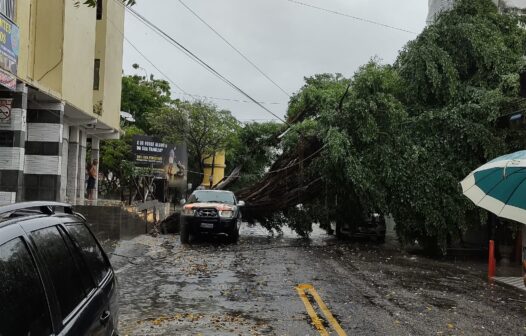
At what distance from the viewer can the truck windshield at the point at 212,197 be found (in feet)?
60.9

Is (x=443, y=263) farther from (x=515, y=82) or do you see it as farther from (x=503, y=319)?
(x=503, y=319)

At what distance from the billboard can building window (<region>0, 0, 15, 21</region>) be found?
15030 millimetres

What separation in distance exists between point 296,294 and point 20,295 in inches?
291

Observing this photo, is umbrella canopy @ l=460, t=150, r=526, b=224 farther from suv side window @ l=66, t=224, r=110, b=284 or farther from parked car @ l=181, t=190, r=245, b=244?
parked car @ l=181, t=190, r=245, b=244

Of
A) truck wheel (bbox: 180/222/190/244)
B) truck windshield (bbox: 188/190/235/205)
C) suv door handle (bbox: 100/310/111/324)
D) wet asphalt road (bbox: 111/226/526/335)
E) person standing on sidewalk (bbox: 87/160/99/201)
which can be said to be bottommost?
wet asphalt road (bbox: 111/226/526/335)

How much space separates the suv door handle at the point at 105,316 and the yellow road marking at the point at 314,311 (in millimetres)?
3839

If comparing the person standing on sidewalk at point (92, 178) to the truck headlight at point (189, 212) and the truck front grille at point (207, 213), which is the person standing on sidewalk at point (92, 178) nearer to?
the truck headlight at point (189, 212)

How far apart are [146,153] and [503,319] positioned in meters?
21.0

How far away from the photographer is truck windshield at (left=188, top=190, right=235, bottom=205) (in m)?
18.6

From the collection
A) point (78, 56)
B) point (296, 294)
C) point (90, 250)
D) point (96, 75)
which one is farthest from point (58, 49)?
point (90, 250)

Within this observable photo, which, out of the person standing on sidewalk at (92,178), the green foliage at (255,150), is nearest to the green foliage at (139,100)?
the green foliage at (255,150)

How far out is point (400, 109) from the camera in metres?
17.2

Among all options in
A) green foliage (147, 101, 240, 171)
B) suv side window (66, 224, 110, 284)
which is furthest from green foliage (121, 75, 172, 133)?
suv side window (66, 224, 110, 284)

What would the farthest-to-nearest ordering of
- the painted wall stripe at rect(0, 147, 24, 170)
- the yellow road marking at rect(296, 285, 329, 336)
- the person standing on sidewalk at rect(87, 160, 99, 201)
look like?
the person standing on sidewalk at rect(87, 160, 99, 201), the painted wall stripe at rect(0, 147, 24, 170), the yellow road marking at rect(296, 285, 329, 336)
